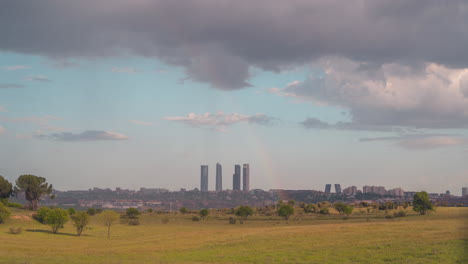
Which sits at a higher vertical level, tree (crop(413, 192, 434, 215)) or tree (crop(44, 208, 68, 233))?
tree (crop(413, 192, 434, 215))

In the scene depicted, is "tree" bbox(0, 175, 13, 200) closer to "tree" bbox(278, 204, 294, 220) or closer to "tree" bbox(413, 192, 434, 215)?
"tree" bbox(278, 204, 294, 220)

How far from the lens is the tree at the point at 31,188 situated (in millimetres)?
162750

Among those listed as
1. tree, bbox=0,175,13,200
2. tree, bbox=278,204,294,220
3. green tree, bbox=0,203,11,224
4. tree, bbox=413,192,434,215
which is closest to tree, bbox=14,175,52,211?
tree, bbox=0,175,13,200

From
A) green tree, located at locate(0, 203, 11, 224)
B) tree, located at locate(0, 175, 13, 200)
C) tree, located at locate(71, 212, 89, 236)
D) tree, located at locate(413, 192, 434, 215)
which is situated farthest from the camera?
tree, located at locate(0, 175, 13, 200)

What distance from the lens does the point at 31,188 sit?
16300cm

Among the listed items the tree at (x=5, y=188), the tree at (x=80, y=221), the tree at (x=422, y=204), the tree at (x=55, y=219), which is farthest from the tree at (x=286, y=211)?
the tree at (x=5, y=188)

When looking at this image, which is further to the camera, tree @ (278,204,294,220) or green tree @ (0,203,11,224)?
tree @ (278,204,294,220)

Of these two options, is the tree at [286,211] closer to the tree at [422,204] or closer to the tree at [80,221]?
the tree at [422,204]

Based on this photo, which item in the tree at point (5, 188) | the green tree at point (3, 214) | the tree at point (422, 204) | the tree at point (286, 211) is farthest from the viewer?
the tree at point (5, 188)

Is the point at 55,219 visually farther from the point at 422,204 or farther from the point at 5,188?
the point at 422,204

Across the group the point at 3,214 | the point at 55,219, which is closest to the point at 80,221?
the point at 55,219

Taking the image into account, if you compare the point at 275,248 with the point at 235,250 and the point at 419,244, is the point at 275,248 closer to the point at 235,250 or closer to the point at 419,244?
the point at 235,250

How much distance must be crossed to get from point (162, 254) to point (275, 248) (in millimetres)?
13603

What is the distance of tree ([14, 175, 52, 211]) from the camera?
16275 cm
